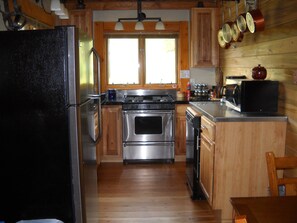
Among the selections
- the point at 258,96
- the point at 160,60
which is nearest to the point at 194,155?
the point at 258,96

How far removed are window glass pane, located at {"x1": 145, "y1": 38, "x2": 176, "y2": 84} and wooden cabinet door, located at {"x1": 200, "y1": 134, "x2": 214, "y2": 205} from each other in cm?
221

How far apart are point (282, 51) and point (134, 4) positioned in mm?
2705

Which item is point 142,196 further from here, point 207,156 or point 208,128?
→ point 208,128

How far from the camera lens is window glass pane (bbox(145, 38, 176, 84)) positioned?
5000mm

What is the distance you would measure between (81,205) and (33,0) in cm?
259

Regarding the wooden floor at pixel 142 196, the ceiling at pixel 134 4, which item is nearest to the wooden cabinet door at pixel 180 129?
the wooden floor at pixel 142 196

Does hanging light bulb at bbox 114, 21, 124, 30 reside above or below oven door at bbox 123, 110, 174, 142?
above

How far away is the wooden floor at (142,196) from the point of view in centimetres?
280

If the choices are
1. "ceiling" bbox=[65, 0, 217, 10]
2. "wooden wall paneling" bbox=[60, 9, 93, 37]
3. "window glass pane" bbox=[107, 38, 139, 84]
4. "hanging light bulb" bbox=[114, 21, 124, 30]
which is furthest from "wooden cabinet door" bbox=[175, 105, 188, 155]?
"wooden wall paneling" bbox=[60, 9, 93, 37]

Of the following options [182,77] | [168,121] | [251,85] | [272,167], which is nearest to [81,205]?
[272,167]

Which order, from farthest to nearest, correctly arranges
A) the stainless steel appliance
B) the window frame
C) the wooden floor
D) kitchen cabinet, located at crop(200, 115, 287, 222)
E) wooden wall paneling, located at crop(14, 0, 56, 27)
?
the window frame
wooden wall paneling, located at crop(14, 0, 56, 27)
the stainless steel appliance
the wooden floor
kitchen cabinet, located at crop(200, 115, 287, 222)

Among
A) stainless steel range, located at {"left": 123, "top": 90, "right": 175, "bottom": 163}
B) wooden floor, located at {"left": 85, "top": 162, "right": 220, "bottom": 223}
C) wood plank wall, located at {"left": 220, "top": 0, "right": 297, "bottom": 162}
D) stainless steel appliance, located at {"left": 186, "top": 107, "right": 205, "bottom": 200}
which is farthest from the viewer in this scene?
stainless steel range, located at {"left": 123, "top": 90, "right": 175, "bottom": 163}

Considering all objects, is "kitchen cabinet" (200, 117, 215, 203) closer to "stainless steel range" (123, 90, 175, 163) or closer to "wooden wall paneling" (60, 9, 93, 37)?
"stainless steel range" (123, 90, 175, 163)

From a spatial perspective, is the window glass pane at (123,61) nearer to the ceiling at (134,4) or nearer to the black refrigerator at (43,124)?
the ceiling at (134,4)
